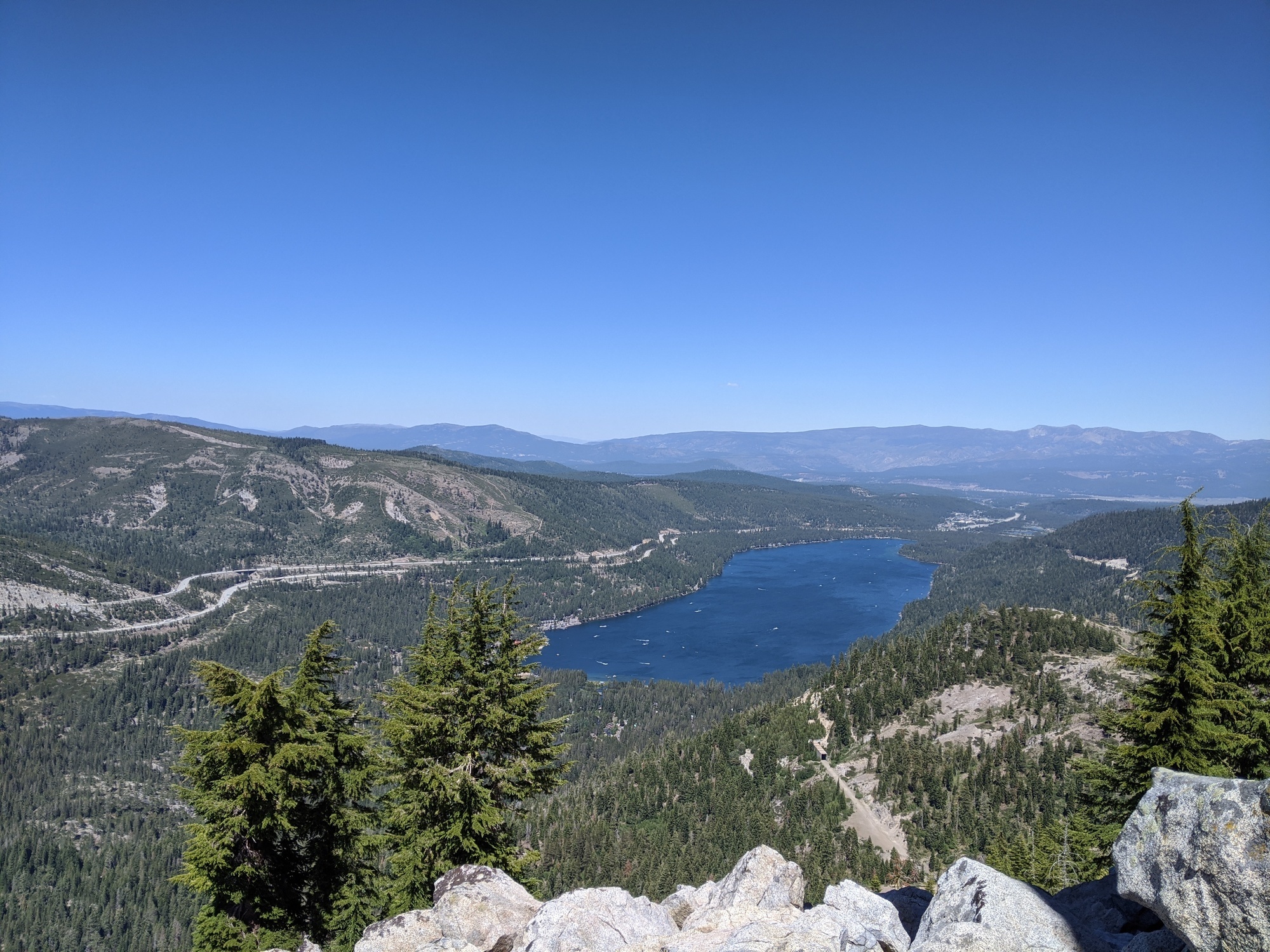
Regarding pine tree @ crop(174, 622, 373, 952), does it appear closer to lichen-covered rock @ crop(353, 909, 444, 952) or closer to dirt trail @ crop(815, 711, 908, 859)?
lichen-covered rock @ crop(353, 909, 444, 952)

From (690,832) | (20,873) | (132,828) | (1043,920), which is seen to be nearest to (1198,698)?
(1043,920)

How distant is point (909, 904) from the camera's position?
693 inches

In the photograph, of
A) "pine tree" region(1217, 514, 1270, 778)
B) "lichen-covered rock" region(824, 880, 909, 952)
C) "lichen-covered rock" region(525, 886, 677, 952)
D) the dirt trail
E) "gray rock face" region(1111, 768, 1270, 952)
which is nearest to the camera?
"gray rock face" region(1111, 768, 1270, 952)

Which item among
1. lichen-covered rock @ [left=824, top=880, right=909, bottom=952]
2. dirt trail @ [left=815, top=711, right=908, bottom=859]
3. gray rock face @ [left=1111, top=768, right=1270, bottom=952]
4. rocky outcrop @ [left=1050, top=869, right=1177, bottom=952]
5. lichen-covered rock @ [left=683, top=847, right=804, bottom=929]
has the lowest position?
dirt trail @ [left=815, top=711, right=908, bottom=859]

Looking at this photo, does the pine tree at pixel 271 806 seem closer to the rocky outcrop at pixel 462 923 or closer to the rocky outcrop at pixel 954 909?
the rocky outcrop at pixel 462 923

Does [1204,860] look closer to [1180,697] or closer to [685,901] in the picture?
[685,901]

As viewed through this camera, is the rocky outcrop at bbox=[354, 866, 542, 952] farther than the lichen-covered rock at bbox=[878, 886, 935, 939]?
No

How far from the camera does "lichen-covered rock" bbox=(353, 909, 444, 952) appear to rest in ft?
50.9

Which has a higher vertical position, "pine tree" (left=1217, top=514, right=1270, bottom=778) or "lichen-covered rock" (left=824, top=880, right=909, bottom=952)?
"pine tree" (left=1217, top=514, right=1270, bottom=778)

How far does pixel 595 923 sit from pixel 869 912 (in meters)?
6.38

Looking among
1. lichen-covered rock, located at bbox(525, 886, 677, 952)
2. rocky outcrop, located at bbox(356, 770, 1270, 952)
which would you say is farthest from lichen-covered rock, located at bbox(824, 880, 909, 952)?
lichen-covered rock, located at bbox(525, 886, 677, 952)

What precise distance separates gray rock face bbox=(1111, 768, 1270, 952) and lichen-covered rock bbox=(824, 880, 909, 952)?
15.0 feet

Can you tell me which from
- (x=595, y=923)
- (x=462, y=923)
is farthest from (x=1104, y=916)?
(x=462, y=923)

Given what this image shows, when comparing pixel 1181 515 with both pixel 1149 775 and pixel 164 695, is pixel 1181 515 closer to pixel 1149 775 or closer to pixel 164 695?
pixel 1149 775
